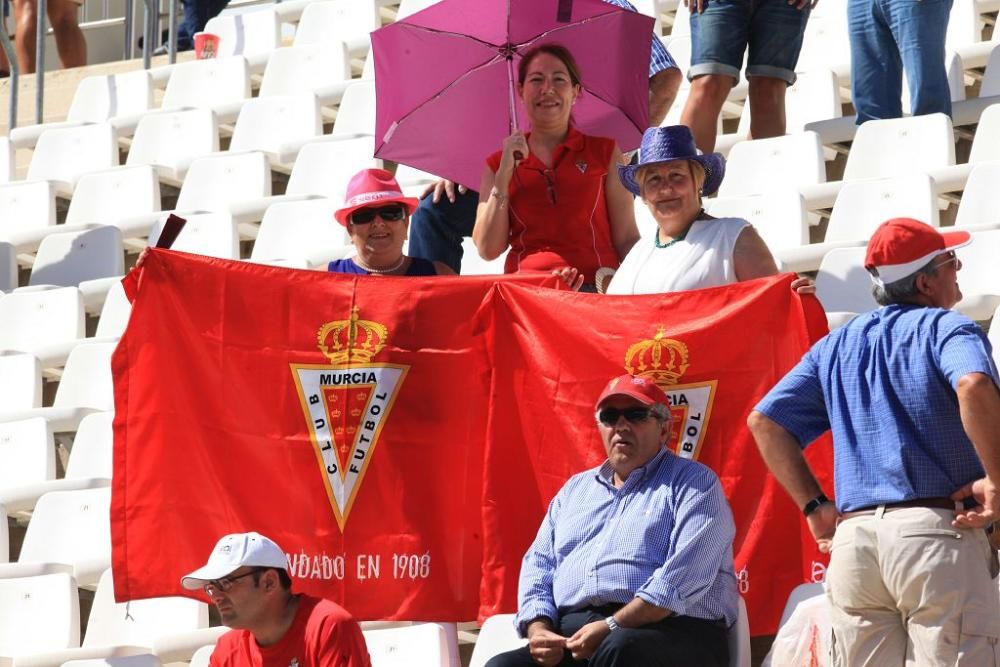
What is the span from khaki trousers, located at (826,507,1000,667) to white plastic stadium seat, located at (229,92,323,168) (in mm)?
5828

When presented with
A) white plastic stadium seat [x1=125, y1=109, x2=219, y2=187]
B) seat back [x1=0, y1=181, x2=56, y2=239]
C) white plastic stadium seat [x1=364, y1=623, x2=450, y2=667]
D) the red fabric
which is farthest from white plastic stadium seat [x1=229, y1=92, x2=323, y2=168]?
white plastic stadium seat [x1=364, y1=623, x2=450, y2=667]

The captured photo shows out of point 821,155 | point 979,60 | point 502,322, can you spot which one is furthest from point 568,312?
point 979,60

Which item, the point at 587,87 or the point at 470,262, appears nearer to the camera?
the point at 587,87

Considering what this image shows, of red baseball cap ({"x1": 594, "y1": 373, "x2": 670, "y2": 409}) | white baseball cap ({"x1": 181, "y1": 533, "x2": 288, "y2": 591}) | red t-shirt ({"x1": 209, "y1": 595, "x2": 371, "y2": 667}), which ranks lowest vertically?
red t-shirt ({"x1": 209, "y1": 595, "x2": 371, "y2": 667})

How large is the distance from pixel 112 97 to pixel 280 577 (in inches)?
257

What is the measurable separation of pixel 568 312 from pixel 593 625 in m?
1.09

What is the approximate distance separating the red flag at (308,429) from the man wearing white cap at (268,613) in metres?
0.51

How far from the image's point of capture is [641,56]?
7.16 m

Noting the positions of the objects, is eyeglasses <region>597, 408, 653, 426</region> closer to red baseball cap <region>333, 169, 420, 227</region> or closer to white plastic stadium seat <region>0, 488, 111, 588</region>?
red baseball cap <region>333, 169, 420, 227</region>

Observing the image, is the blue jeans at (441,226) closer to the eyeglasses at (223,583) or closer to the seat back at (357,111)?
the eyeglasses at (223,583)

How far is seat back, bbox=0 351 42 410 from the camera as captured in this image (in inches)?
311

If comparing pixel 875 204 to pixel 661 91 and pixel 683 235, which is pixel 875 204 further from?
pixel 683 235

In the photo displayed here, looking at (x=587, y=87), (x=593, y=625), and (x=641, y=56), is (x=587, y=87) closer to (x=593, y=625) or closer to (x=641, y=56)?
(x=641, y=56)

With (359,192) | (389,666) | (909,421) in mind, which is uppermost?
(359,192)
